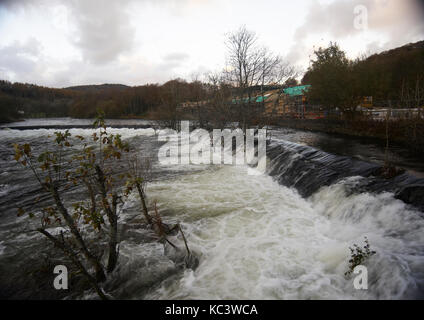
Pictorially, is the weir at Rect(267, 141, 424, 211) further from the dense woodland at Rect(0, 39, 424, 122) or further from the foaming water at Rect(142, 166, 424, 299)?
the dense woodland at Rect(0, 39, 424, 122)

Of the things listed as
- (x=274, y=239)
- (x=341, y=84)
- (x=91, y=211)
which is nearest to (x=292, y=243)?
(x=274, y=239)

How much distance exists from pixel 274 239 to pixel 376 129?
17.9 m

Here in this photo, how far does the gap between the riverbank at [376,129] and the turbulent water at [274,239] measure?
687 centimetres

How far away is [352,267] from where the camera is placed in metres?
4.70

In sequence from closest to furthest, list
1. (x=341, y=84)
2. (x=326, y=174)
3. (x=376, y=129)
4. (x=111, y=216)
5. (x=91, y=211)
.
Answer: (x=111, y=216) → (x=91, y=211) → (x=326, y=174) → (x=376, y=129) → (x=341, y=84)

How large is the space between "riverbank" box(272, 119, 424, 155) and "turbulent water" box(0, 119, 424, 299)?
22.5 feet

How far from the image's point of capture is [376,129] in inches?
762

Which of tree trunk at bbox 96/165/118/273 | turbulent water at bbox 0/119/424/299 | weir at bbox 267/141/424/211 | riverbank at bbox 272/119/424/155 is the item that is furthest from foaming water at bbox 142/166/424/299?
riverbank at bbox 272/119/424/155

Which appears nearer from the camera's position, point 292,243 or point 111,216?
point 111,216

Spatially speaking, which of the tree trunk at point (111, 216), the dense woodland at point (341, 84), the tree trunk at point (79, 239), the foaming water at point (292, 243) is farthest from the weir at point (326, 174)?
the tree trunk at point (79, 239)

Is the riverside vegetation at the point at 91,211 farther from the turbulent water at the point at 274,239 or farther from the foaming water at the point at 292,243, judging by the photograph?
the foaming water at the point at 292,243

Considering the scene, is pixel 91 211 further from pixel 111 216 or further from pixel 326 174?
pixel 326 174

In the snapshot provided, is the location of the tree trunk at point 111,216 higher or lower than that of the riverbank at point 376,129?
lower

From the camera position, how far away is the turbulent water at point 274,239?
182 inches
